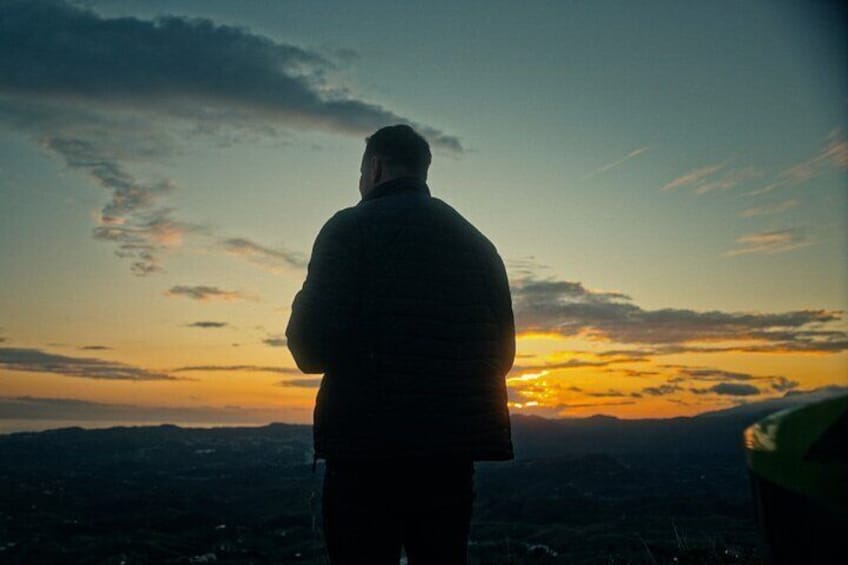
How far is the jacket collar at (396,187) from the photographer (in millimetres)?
3072

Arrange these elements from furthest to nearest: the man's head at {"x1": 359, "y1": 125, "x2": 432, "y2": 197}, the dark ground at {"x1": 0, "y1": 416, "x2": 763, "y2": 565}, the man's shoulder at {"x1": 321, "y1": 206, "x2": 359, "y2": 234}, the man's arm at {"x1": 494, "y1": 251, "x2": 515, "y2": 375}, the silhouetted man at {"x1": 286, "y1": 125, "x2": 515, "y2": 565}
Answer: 1. the dark ground at {"x1": 0, "y1": 416, "x2": 763, "y2": 565}
2. the man's head at {"x1": 359, "y1": 125, "x2": 432, "y2": 197}
3. the man's arm at {"x1": 494, "y1": 251, "x2": 515, "y2": 375}
4. the man's shoulder at {"x1": 321, "y1": 206, "x2": 359, "y2": 234}
5. the silhouetted man at {"x1": 286, "y1": 125, "x2": 515, "y2": 565}

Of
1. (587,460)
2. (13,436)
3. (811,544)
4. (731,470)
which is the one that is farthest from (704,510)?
(13,436)

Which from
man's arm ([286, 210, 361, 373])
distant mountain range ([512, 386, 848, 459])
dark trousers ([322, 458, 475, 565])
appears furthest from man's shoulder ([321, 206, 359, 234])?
distant mountain range ([512, 386, 848, 459])

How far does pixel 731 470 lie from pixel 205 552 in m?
92.0

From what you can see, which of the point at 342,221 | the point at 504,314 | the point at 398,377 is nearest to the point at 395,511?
the point at 398,377

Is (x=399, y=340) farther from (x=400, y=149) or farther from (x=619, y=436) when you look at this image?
(x=619, y=436)

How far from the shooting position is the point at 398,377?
2.54 metres

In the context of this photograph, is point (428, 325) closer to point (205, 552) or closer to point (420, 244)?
point (420, 244)

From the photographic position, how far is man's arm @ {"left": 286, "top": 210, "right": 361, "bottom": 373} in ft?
8.48

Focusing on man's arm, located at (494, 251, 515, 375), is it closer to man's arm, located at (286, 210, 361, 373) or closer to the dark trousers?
the dark trousers

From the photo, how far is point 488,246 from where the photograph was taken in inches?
123

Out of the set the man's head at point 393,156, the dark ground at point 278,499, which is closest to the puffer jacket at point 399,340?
the man's head at point 393,156

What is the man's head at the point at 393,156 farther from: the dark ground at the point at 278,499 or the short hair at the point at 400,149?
the dark ground at the point at 278,499

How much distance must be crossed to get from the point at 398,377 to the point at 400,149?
1218 mm
